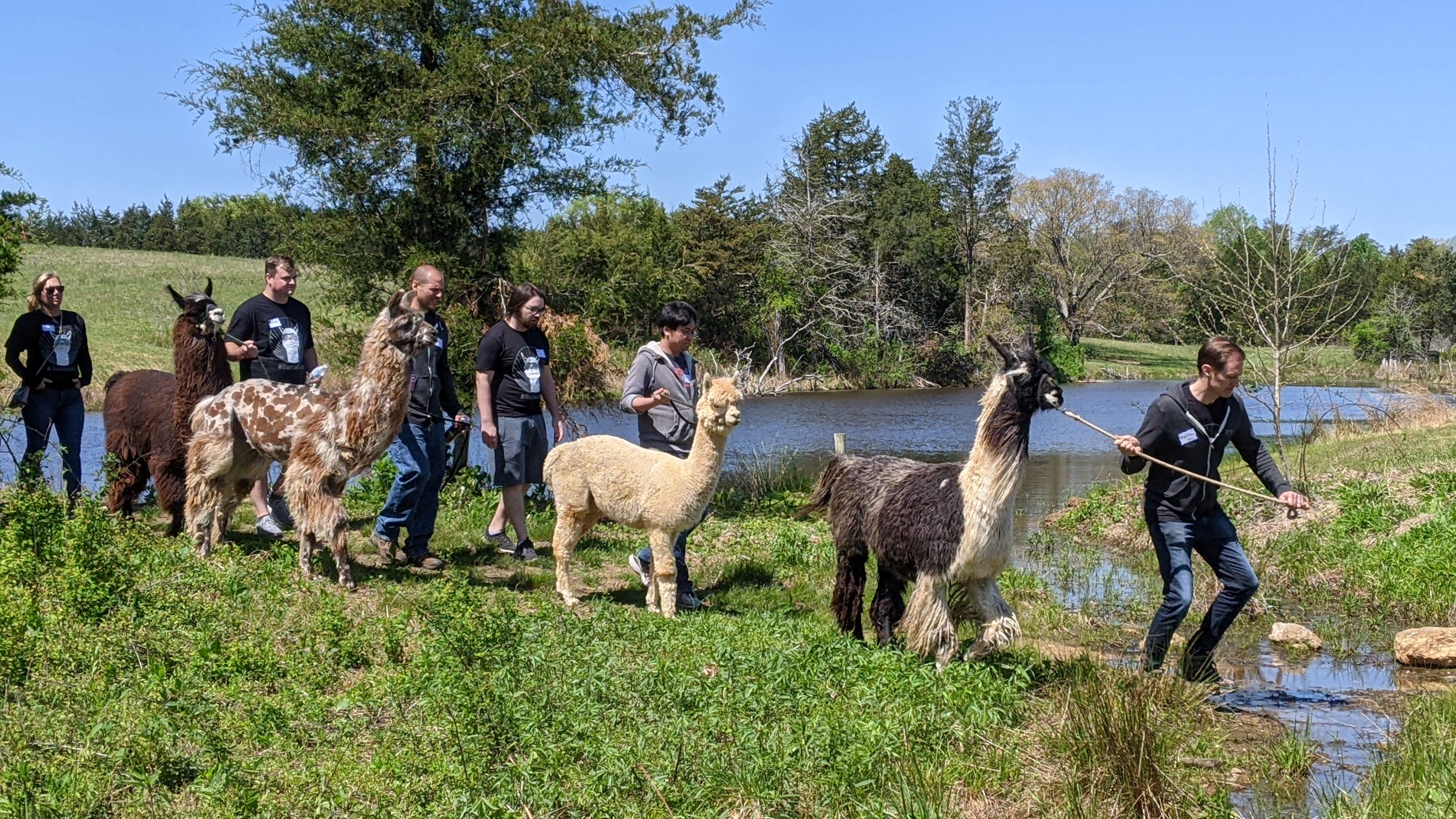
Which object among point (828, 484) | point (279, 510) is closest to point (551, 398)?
point (279, 510)

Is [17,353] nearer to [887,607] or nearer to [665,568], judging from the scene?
[665,568]

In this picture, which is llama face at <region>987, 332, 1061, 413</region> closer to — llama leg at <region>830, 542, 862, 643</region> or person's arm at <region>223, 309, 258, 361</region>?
llama leg at <region>830, 542, 862, 643</region>

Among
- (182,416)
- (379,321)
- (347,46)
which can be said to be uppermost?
(347,46)

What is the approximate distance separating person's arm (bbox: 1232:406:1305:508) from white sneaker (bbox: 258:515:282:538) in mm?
7387

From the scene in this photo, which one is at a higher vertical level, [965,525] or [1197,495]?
[1197,495]

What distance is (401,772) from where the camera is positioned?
4496mm

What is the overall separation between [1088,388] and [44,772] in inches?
1693

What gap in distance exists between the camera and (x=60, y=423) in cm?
930

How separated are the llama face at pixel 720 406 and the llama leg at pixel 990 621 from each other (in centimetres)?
185

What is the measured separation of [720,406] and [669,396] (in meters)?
0.86

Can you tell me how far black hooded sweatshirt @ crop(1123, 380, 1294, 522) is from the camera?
251 inches

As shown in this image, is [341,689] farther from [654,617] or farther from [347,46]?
[347,46]

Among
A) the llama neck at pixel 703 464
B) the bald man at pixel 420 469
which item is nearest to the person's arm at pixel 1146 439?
the llama neck at pixel 703 464

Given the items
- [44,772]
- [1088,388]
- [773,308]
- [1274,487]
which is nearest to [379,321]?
[44,772]
